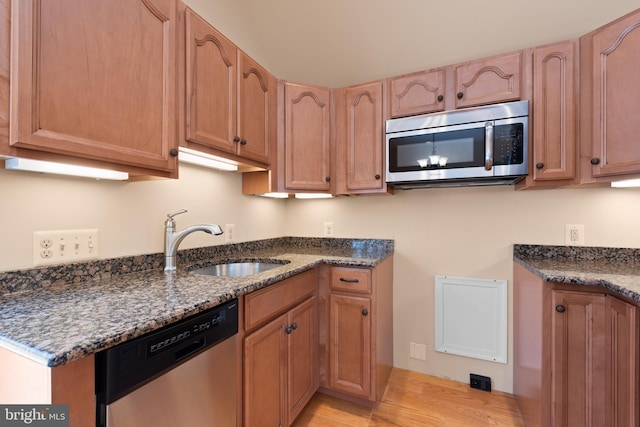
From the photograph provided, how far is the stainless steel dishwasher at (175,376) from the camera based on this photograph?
2.20 feet

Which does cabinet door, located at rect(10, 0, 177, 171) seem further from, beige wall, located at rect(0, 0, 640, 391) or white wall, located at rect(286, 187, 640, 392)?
white wall, located at rect(286, 187, 640, 392)

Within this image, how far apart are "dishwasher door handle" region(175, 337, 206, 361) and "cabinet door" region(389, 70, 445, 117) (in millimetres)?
1697

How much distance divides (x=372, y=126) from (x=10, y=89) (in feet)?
5.59

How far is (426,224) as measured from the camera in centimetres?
212

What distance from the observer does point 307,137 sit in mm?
1965

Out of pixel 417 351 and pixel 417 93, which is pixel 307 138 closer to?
pixel 417 93

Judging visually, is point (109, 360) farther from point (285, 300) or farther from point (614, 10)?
point (614, 10)

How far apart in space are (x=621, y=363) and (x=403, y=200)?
4.57 ft

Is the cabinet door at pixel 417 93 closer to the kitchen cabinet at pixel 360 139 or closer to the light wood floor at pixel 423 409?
the kitchen cabinet at pixel 360 139

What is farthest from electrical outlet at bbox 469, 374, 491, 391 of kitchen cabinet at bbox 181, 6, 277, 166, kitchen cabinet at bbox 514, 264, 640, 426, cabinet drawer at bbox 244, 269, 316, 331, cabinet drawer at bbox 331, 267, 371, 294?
kitchen cabinet at bbox 181, 6, 277, 166

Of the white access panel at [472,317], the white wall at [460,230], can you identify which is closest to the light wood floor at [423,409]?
the white wall at [460,230]

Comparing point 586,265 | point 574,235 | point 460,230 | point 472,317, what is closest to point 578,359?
point 586,265

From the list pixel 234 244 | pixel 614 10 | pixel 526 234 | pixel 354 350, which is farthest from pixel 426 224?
pixel 614 10

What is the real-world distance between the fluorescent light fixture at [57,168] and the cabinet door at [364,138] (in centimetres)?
134
